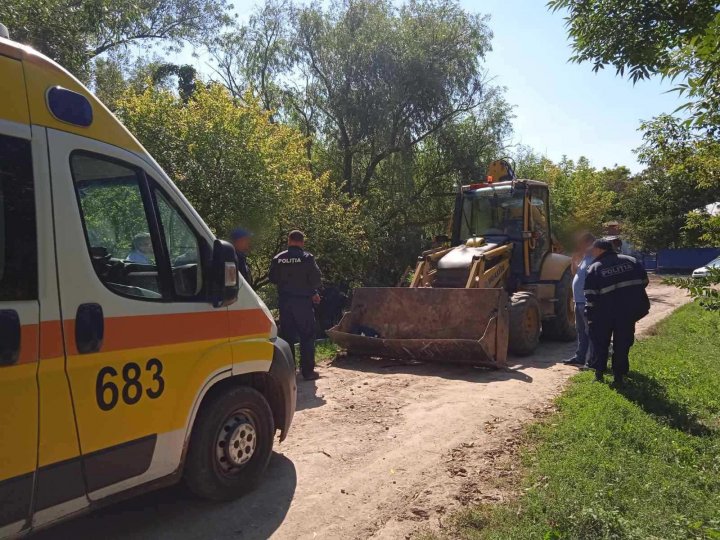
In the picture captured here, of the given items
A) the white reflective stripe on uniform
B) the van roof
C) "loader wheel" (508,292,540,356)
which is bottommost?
"loader wheel" (508,292,540,356)

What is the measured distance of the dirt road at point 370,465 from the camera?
12.1ft

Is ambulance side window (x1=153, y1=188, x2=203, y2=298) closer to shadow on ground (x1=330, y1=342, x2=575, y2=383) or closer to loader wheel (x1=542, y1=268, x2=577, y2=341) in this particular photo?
shadow on ground (x1=330, y1=342, x2=575, y2=383)

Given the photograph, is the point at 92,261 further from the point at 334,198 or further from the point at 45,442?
the point at 334,198

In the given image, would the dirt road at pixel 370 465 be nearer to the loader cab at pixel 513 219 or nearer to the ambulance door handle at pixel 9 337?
the ambulance door handle at pixel 9 337

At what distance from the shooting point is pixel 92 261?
3027 millimetres

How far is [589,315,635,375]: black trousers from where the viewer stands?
6.49 metres

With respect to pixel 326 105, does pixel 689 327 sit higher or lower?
lower

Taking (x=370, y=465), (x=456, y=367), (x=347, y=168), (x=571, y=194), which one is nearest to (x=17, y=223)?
(x=370, y=465)

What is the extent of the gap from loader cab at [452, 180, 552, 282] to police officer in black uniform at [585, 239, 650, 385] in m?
3.33

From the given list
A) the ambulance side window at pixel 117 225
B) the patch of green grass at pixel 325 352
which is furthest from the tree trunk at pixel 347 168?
the ambulance side window at pixel 117 225

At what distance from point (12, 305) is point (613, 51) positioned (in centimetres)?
452

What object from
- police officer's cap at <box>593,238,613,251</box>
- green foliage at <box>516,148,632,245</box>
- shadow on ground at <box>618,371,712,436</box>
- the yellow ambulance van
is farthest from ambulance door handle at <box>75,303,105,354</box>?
green foliage at <box>516,148,632,245</box>

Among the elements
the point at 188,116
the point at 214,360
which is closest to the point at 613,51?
the point at 214,360

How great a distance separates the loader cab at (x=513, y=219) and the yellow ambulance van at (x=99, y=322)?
7.03 meters
